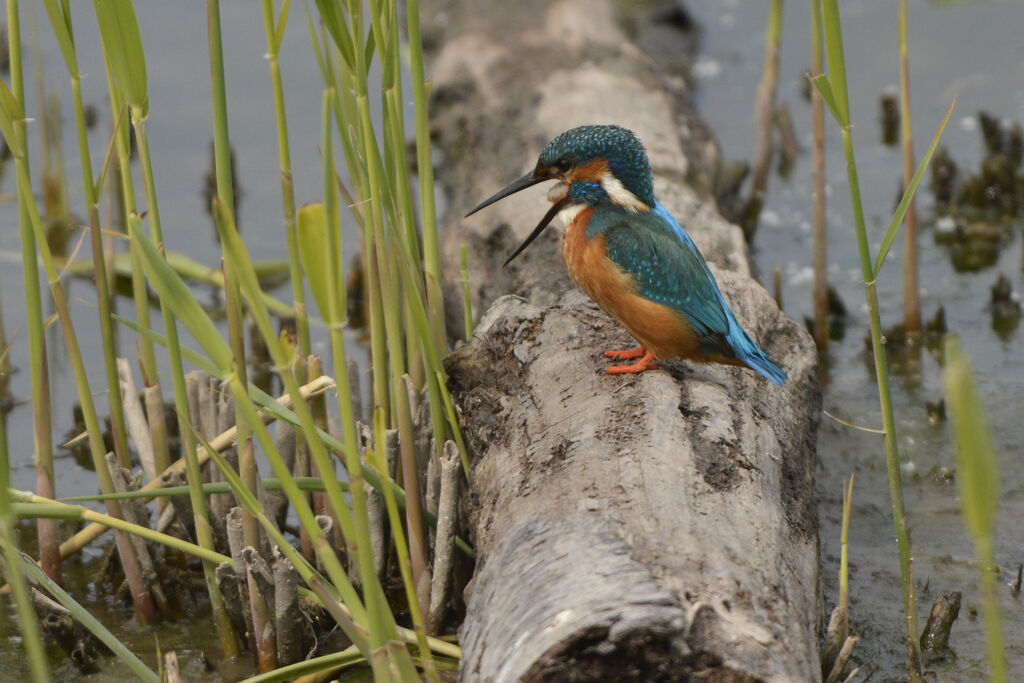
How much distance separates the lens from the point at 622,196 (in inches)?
129

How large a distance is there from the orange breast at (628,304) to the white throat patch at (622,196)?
0.46 feet

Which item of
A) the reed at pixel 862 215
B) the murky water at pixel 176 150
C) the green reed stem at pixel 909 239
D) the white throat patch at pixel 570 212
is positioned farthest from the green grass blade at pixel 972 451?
the green reed stem at pixel 909 239

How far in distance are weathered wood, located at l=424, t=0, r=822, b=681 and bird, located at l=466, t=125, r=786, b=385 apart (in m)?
0.10

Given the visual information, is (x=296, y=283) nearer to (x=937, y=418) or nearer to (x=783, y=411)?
(x=783, y=411)

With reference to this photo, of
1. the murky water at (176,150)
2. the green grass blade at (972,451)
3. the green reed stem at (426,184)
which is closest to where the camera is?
the green grass blade at (972,451)

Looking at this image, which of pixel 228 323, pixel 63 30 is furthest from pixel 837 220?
pixel 63 30

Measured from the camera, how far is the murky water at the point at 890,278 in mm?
3336

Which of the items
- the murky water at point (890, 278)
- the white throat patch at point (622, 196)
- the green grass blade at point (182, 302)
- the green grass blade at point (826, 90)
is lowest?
the murky water at point (890, 278)

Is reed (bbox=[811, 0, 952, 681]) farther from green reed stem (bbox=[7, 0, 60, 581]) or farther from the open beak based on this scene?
green reed stem (bbox=[7, 0, 60, 581])

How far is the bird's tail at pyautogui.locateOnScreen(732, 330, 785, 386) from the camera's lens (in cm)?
290

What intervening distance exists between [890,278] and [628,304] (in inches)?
104

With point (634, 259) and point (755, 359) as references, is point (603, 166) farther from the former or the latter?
point (755, 359)

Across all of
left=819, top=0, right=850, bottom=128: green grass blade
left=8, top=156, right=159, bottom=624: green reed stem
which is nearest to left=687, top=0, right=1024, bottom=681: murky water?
left=819, top=0, right=850, bottom=128: green grass blade

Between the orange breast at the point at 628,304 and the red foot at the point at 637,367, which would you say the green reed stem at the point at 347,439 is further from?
the orange breast at the point at 628,304
